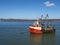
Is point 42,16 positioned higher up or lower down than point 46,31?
higher up

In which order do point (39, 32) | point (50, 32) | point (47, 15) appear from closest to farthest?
1. point (39, 32)
2. point (50, 32)
3. point (47, 15)

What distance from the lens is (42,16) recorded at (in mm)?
63656

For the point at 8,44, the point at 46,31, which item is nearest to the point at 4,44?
the point at 8,44

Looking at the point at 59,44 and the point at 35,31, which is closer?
the point at 59,44

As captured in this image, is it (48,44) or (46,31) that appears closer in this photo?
(48,44)

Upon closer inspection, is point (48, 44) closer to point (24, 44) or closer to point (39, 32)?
point (24, 44)

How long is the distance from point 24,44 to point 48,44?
434 cm

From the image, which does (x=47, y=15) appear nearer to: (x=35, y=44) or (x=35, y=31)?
(x=35, y=31)

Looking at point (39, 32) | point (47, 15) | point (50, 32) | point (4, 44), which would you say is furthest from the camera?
point (47, 15)

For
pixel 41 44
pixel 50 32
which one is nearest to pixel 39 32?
pixel 50 32

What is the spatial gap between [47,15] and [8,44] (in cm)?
3160

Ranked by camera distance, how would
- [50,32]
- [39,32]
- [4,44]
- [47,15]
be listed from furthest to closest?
[47,15]
[50,32]
[39,32]
[4,44]

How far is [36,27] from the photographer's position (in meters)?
49.8

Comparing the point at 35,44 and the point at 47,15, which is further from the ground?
the point at 47,15
